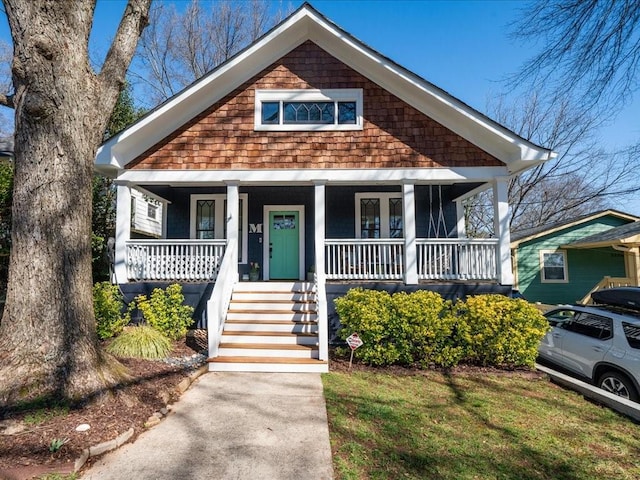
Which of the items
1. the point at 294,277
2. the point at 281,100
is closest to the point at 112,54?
the point at 281,100

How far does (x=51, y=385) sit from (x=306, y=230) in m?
7.06

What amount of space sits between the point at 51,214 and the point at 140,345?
2.77 meters

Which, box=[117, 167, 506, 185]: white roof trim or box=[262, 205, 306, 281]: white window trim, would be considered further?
box=[262, 205, 306, 281]: white window trim

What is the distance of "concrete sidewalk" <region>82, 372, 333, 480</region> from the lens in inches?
118

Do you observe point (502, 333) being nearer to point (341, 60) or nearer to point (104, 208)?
point (341, 60)

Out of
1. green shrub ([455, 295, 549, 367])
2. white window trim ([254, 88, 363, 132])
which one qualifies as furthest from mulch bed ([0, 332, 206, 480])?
white window trim ([254, 88, 363, 132])

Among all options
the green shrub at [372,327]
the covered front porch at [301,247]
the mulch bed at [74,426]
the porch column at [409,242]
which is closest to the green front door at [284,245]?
the covered front porch at [301,247]

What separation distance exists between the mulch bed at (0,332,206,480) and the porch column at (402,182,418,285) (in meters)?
5.08

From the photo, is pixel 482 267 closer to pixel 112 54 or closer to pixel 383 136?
pixel 383 136

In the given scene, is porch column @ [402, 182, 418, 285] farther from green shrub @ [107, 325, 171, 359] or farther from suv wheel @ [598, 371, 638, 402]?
green shrub @ [107, 325, 171, 359]

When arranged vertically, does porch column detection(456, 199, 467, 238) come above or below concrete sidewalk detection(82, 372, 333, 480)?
above

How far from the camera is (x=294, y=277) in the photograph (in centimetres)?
998

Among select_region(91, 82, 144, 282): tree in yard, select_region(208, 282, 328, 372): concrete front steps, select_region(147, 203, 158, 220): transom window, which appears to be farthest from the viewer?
select_region(147, 203, 158, 220): transom window

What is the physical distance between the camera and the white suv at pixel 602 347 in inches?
207
